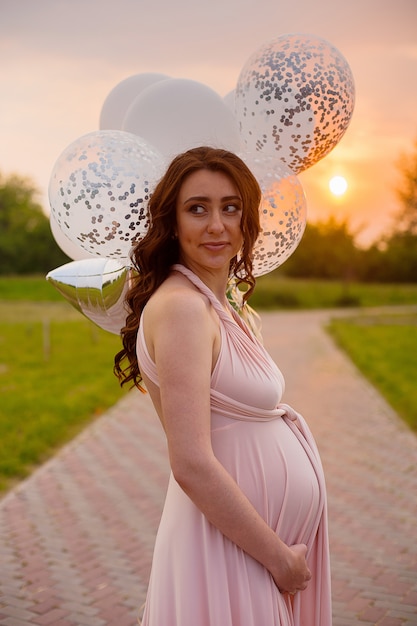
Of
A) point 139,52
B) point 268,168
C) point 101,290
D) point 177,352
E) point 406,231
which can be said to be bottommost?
point 177,352

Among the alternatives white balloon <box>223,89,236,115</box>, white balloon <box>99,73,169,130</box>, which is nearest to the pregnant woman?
white balloon <box>223,89,236,115</box>

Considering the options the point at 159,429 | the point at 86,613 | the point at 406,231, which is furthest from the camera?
the point at 406,231

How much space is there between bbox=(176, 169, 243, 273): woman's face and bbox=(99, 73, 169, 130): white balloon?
1.15 metres

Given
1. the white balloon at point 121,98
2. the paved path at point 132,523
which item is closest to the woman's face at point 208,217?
the white balloon at point 121,98

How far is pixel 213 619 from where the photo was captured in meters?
1.69

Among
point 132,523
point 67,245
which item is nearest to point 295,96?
point 67,245

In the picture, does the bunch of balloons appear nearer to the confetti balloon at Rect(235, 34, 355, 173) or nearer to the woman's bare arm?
the confetti balloon at Rect(235, 34, 355, 173)

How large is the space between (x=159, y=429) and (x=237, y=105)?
608cm

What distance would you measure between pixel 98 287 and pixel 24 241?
160ft

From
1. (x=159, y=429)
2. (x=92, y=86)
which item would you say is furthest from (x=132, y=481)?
(x=92, y=86)

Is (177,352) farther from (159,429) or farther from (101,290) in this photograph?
(159,429)

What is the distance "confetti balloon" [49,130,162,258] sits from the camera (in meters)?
1.97

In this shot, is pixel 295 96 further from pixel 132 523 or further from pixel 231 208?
pixel 132 523

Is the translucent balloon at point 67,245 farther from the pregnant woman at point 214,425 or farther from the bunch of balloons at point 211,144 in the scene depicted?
the pregnant woman at point 214,425
